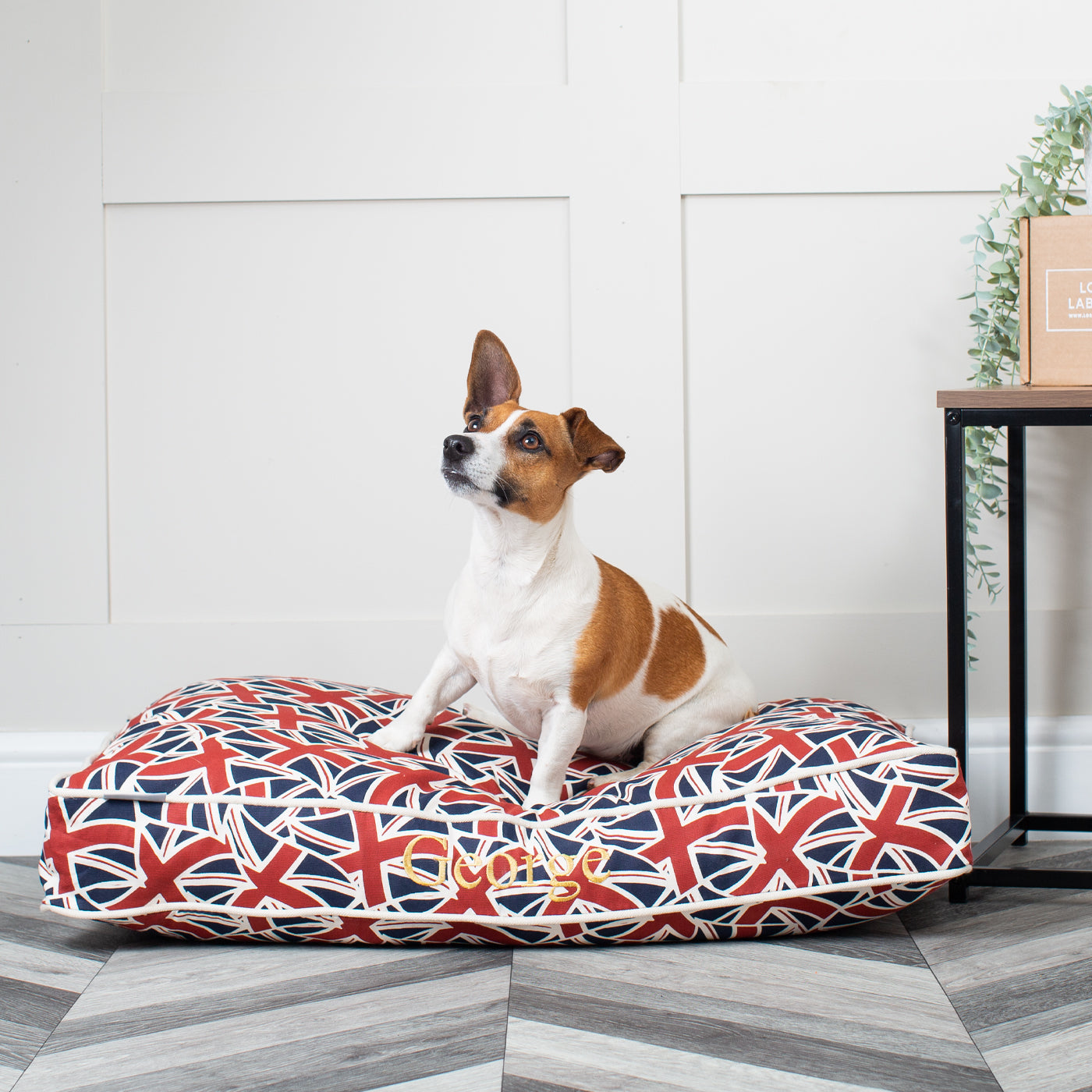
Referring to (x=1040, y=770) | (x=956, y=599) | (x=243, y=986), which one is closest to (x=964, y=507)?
(x=956, y=599)

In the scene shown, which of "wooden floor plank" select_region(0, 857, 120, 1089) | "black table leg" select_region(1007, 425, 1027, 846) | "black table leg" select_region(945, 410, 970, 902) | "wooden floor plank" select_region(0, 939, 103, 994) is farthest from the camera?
"black table leg" select_region(1007, 425, 1027, 846)

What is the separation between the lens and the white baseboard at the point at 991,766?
6.54 feet

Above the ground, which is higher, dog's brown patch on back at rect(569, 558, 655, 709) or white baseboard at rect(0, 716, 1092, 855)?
dog's brown patch on back at rect(569, 558, 655, 709)

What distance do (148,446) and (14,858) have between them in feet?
2.68

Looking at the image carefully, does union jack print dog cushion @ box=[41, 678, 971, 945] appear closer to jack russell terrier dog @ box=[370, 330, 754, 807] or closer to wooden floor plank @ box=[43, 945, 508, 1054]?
wooden floor plank @ box=[43, 945, 508, 1054]

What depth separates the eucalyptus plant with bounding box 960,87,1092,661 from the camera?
5.69 ft

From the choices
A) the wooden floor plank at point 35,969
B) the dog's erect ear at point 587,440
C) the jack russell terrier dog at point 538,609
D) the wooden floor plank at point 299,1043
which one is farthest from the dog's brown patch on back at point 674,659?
the wooden floor plank at point 35,969

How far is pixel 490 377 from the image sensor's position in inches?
60.4

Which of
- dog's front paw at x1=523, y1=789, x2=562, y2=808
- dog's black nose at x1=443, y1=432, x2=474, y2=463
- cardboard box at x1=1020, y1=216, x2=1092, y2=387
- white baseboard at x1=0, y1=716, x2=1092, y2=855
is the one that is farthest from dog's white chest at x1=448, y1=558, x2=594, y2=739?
white baseboard at x1=0, y1=716, x2=1092, y2=855

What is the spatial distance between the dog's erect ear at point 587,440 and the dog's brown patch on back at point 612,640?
203mm

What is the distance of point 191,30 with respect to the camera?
6.55ft

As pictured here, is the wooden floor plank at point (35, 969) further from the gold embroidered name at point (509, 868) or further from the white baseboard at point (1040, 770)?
the white baseboard at point (1040, 770)

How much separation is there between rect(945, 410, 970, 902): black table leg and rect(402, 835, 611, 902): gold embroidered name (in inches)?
23.5

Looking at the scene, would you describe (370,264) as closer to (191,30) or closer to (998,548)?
(191,30)
